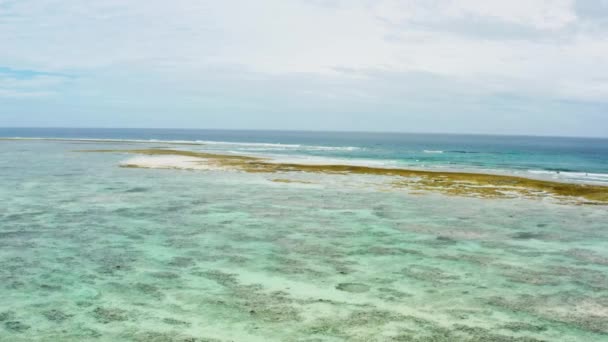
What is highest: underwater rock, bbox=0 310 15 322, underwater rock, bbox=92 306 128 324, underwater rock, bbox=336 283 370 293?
underwater rock, bbox=336 283 370 293

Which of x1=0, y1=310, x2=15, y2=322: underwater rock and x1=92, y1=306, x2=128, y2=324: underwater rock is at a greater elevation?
x1=92, y1=306, x2=128, y2=324: underwater rock

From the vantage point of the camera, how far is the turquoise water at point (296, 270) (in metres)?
10.7

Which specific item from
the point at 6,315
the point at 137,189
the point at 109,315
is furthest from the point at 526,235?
the point at 137,189

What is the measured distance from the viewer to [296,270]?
14.7 m

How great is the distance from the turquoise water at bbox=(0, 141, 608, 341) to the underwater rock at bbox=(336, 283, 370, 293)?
38mm

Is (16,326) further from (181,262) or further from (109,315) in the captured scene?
(181,262)

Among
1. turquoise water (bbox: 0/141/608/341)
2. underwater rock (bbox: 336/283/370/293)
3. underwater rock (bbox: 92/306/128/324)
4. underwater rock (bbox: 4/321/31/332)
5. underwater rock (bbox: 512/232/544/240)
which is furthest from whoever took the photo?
underwater rock (bbox: 512/232/544/240)

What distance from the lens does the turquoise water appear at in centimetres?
1073

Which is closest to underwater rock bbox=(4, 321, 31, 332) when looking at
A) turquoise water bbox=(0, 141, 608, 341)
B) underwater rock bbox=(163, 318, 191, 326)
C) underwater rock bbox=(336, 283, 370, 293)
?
A: turquoise water bbox=(0, 141, 608, 341)

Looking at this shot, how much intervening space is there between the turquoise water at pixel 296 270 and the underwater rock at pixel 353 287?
0.04 meters

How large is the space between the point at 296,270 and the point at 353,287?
6.79 ft

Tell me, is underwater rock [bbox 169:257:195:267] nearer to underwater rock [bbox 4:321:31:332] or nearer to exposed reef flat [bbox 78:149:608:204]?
underwater rock [bbox 4:321:31:332]

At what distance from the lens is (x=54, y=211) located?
23.3 m

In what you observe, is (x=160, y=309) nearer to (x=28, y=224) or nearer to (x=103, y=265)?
(x=103, y=265)
